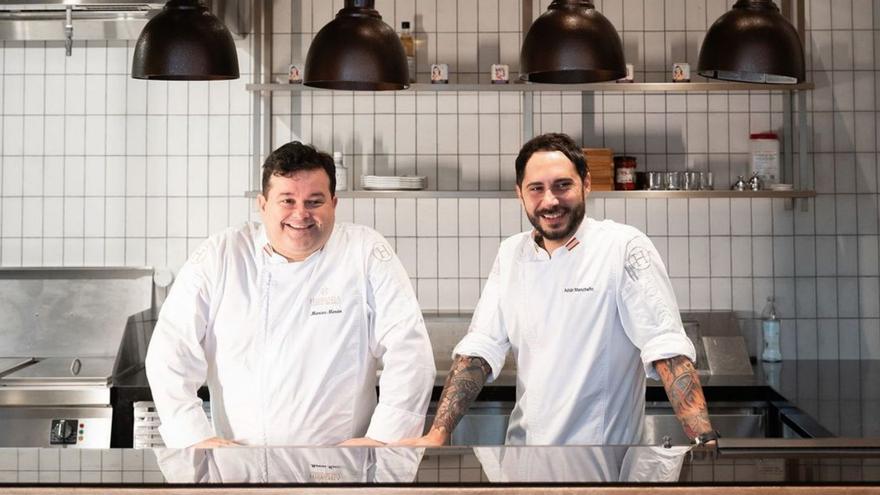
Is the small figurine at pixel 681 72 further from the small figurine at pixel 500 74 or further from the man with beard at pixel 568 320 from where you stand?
the man with beard at pixel 568 320

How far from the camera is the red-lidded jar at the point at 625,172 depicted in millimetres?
4094

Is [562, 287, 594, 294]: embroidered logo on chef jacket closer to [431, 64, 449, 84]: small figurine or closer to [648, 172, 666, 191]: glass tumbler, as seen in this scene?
[648, 172, 666, 191]: glass tumbler

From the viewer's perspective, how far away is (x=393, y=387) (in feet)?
8.66

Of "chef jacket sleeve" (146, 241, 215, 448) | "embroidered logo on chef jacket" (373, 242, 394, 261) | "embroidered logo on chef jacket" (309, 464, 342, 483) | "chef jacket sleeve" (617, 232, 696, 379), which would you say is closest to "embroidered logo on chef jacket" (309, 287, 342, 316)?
"embroidered logo on chef jacket" (373, 242, 394, 261)

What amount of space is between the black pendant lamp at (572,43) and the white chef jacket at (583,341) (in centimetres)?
45

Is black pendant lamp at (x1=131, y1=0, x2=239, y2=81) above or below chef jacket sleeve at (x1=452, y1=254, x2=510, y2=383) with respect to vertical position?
above

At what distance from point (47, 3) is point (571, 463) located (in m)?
2.67

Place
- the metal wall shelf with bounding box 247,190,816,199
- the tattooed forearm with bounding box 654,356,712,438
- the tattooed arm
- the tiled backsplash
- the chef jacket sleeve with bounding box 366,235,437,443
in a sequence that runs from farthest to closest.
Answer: the tiled backsplash → the metal wall shelf with bounding box 247,190,816,199 → the chef jacket sleeve with bounding box 366,235,437,443 → the tattooed arm → the tattooed forearm with bounding box 654,356,712,438

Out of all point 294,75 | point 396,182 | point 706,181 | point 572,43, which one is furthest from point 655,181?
point 572,43

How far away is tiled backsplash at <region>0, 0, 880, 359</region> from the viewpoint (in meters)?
4.34

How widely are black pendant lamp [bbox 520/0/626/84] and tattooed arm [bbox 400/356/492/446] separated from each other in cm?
72

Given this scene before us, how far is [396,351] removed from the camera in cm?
268

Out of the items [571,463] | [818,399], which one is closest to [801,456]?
[571,463]

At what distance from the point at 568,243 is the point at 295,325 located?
707mm
